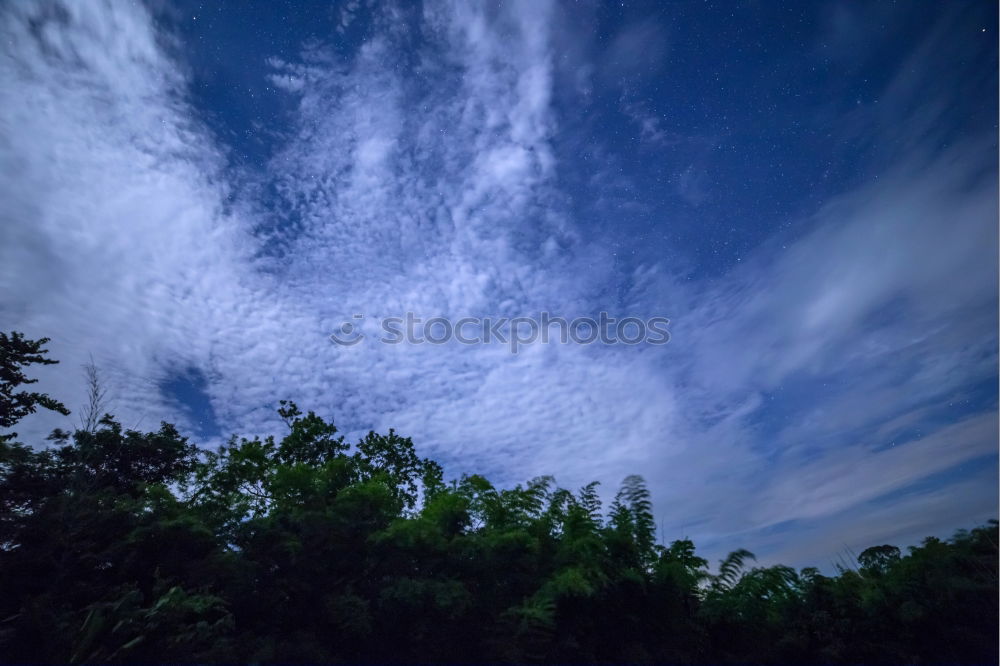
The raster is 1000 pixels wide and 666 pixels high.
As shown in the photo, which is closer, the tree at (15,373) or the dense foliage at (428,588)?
the dense foliage at (428,588)

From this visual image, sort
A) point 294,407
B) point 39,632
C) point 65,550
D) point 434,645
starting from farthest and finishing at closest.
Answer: point 294,407, point 65,550, point 434,645, point 39,632

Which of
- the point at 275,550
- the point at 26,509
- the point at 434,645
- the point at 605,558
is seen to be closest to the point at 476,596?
the point at 434,645

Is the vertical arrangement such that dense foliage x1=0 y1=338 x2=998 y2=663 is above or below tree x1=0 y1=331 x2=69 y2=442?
below

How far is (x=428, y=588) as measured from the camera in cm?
536

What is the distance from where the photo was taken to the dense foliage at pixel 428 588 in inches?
201

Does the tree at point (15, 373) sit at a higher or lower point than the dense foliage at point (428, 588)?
higher

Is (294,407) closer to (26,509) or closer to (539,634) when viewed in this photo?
(26,509)

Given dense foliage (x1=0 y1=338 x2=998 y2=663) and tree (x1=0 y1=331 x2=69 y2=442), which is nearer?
dense foliage (x1=0 y1=338 x2=998 y2=663)

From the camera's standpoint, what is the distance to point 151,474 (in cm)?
1700

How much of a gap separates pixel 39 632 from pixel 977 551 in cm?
1181

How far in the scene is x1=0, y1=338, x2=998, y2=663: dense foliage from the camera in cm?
511

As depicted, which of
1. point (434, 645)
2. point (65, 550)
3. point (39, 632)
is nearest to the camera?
point (39, 632)

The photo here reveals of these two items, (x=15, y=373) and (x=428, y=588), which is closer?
(x=428, y=588)

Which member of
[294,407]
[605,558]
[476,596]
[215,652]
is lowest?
[215,652]
